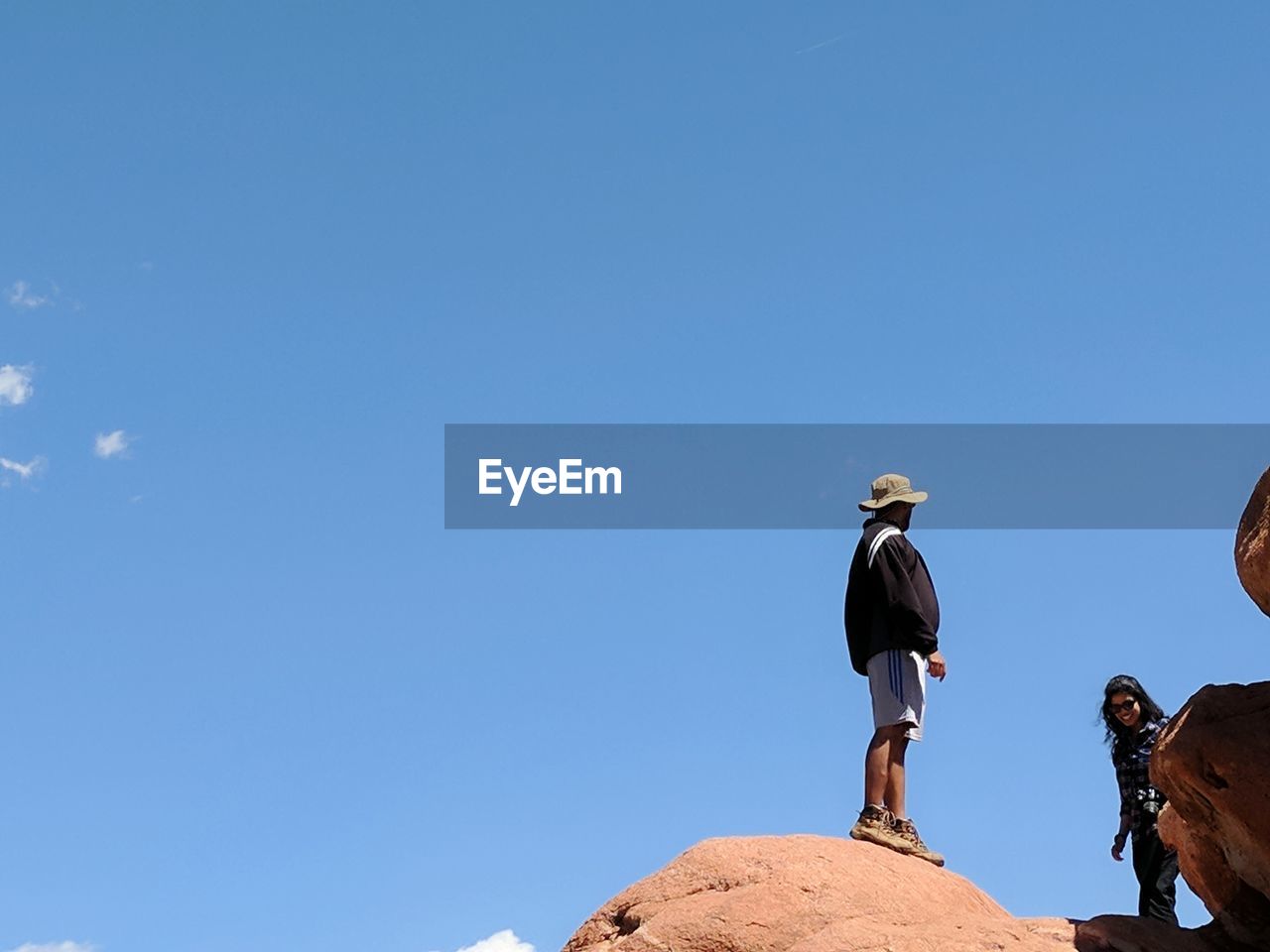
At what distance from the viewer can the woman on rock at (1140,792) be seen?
33.3ft

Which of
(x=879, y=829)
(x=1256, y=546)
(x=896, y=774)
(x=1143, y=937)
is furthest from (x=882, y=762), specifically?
(x=1256, y=546)

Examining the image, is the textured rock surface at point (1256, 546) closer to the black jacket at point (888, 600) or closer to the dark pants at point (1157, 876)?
the black jacket at point (888, 600)

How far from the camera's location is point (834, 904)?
27.0 ft

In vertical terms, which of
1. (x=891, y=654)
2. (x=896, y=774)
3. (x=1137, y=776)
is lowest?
(x=896, y=774)

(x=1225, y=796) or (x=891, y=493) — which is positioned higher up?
(x=891, y=493)

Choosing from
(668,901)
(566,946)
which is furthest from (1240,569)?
(566,946)

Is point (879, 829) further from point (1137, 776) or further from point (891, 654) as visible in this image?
point (1137, 776)

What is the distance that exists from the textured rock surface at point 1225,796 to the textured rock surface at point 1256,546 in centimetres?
56

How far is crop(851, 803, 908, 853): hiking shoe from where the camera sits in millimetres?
9164

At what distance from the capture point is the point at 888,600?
30.9ft

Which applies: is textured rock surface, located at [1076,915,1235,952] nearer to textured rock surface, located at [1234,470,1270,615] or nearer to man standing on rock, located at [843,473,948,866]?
man standing on rock, located at [843,473,948,866]

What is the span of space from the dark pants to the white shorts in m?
2.02

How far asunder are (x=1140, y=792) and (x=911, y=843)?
198cm

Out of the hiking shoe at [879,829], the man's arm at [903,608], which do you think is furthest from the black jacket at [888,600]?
the hiking shoe at [879,829]
